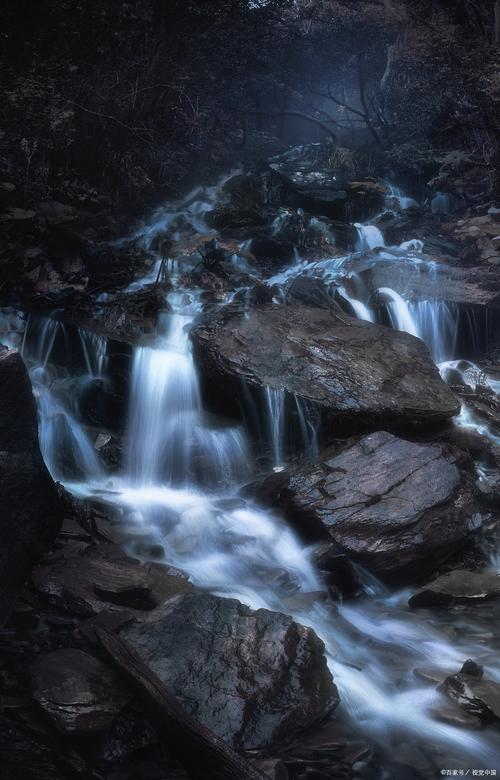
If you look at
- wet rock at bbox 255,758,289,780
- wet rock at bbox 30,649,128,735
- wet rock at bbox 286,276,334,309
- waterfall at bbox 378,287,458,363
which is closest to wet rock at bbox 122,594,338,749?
wet rock at bbox 255,758,289,780

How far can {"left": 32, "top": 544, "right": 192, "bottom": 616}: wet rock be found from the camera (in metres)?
3.51

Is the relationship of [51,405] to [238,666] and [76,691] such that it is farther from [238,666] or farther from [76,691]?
[238,666]

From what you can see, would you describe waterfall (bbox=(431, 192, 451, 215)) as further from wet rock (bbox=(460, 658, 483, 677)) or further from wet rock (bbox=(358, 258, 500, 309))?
wet rock (bbox=(460, 658, 483, 677))

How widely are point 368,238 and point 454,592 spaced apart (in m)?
9.52

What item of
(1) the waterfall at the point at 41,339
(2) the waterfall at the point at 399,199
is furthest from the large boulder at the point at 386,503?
(2) the waterfall at the point at 399,199

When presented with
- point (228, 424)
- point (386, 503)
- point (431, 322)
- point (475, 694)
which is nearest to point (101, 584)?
point (475, 694)

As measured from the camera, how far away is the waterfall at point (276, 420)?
248 inches

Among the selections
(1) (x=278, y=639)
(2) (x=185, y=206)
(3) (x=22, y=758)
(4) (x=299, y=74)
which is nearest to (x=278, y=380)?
(1) (x=278, y=639)

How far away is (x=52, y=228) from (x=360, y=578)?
756 centimetres

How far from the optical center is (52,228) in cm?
885

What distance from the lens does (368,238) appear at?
40.3 feet

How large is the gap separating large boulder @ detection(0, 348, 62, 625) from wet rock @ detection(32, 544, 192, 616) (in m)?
0.21

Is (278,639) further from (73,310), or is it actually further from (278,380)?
(73,310)

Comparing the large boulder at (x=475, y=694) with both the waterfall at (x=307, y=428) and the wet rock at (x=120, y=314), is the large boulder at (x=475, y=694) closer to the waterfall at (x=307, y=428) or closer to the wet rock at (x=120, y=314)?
the waterfall at (x=307, y=428)
